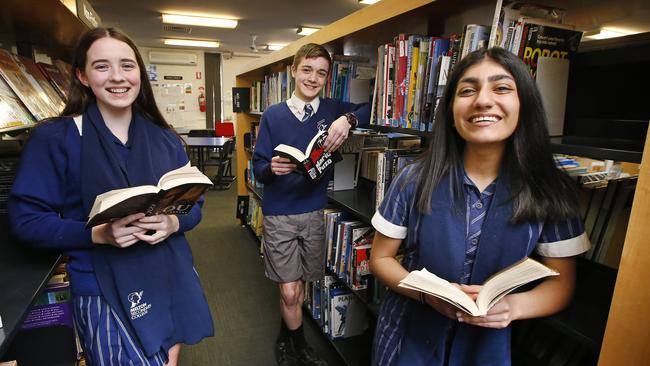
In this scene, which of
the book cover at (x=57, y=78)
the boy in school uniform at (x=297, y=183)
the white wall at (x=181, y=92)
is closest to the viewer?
the boy in school uniform at (x=297, y=183)

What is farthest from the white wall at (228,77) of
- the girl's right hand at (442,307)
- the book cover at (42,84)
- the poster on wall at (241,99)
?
the girl's right hand at (442,307)

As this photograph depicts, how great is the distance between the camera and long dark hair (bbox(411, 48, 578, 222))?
0.88m

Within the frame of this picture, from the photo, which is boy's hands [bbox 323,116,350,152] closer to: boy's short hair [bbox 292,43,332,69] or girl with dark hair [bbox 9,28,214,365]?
boy's short hair [bbox 292,43,332,69]

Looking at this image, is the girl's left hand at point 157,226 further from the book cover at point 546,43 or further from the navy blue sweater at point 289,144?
the book cover at point 546,43

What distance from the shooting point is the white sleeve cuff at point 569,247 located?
0.88m

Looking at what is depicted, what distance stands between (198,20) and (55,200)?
496cm

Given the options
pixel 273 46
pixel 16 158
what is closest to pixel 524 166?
pixel 16 158

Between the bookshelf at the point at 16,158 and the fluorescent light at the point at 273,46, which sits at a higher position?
the fluorescent light at the point at 273,46

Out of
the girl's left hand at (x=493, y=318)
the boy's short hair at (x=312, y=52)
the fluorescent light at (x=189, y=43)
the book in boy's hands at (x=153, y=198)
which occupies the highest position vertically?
the fluorescent light at (x=189, y=43)

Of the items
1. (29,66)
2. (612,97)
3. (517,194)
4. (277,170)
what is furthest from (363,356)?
(29,66)

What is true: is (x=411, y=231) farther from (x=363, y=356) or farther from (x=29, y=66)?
(x=29, y=66)

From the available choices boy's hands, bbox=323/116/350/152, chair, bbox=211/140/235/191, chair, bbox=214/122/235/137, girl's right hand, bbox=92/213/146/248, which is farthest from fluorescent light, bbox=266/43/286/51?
girl's right hand, bbox=92/213/146/248

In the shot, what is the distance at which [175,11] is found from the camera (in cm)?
485

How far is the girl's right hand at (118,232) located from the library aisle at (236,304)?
1243 mm
